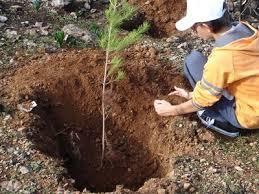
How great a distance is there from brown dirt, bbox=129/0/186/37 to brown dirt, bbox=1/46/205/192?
25.5 inches

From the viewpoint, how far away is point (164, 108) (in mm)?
3434

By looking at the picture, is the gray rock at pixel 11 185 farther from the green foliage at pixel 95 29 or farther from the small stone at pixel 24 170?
the green foliage at pixel 95 29

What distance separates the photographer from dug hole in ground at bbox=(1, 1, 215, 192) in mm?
3324

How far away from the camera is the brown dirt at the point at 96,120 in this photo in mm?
3332

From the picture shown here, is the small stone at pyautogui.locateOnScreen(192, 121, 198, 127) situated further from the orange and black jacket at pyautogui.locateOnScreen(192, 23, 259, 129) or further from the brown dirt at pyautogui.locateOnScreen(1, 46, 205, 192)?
the orange and black jacket at pyautogui.locateOnScreen(192, 23, 259, 129)

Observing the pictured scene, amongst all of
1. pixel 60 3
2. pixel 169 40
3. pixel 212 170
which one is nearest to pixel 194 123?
pixel 212 170

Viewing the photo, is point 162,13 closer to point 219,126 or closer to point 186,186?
point 219,126

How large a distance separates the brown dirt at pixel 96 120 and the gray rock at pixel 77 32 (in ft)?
1.11

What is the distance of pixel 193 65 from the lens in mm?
3588

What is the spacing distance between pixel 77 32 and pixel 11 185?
5.27 feet

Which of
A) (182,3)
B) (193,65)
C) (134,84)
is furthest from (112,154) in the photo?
(182,3)

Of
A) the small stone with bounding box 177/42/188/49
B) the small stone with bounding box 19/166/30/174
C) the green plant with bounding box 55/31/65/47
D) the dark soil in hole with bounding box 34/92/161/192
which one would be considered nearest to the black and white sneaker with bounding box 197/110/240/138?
the dark soil in hole with bounding box 34/92/161/192

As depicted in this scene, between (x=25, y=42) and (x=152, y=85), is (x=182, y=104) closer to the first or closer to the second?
(x=152, y=85)

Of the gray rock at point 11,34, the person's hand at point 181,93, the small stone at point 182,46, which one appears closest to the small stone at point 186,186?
the person's hand at point 181,93
